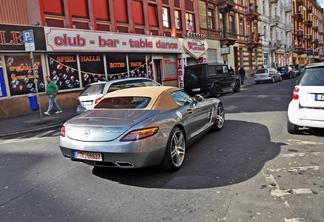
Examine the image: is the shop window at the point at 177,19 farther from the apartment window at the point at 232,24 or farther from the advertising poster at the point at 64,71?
the advertising poster at the point at 64,71

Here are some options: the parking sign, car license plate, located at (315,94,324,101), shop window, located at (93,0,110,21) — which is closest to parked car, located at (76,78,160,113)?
the parking sign

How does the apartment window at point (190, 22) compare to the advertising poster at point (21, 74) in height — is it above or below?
above

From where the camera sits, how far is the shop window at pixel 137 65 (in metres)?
19.0

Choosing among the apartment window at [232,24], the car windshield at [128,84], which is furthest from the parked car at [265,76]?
the car windshield at [128,84]

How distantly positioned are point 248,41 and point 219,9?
25.2ft

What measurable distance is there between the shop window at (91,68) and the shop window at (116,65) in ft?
1.82

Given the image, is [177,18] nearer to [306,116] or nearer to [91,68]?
[91,68]

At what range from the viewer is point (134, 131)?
13.5 feet

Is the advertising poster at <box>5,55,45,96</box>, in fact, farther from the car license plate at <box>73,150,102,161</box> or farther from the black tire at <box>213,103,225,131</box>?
the car license plate at <box>73,150,102,161</box>

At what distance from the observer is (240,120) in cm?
859

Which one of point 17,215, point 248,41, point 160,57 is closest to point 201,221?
point 17,215

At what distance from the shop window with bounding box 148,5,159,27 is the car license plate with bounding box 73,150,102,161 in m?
18.3

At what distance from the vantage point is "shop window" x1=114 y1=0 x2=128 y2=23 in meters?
18.5

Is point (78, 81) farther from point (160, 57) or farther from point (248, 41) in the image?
point (248, 41)
